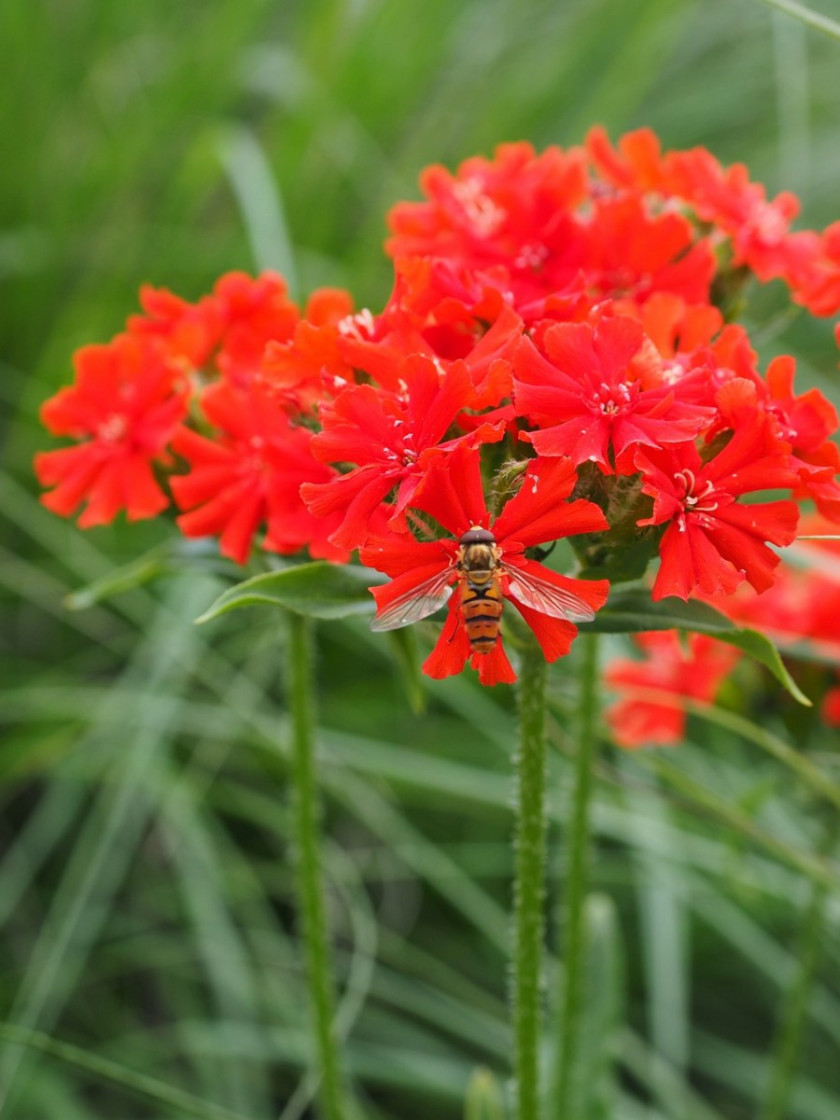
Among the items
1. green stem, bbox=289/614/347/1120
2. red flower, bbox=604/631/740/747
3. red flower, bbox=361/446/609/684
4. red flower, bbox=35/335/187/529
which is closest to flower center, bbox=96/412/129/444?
red flower, bbox=35/335/187/529

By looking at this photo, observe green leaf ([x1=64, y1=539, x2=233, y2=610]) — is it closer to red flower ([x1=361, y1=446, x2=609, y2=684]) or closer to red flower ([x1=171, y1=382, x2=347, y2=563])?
red flower ([x1=171, y1=382, x2=347, y2=563])

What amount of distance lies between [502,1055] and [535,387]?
0.88 m

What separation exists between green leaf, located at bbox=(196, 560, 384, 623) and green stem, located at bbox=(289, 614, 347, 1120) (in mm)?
125

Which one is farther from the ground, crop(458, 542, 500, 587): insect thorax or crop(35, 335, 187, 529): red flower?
crop(35, 335, 187, 529): red flower

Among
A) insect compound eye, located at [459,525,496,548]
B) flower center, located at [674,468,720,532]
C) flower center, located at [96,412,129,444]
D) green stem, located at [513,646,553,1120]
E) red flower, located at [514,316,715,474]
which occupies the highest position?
flower center, located at [96,412,129,444]

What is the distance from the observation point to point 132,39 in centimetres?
191

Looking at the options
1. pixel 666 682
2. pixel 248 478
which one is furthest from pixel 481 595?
pixel 666 682

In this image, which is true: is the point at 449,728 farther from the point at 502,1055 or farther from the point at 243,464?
the point at 243,464

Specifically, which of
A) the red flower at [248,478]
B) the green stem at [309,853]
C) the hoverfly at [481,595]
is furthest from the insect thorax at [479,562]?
the green stem at [309,853]

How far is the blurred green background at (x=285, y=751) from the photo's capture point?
1.18m

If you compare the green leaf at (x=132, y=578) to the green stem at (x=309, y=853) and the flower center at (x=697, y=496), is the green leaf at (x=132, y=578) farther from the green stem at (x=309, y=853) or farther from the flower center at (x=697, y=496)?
the flower center at (x=697, y=496)

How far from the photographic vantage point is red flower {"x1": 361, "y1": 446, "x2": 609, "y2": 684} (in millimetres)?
514

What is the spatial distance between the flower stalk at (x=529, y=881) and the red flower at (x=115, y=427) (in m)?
0.25

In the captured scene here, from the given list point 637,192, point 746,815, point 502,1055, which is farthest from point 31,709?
point 637,192
